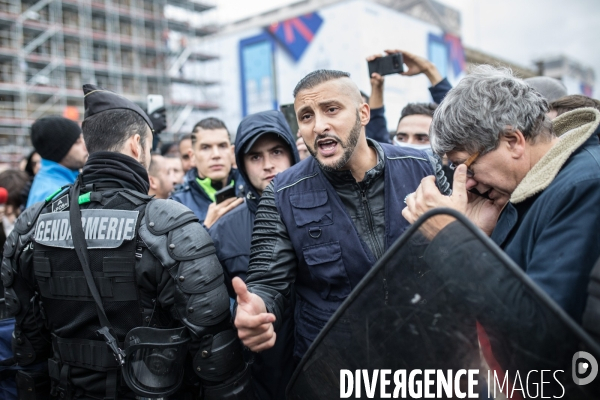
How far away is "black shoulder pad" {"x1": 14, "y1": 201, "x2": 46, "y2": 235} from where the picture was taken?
6.55 feet

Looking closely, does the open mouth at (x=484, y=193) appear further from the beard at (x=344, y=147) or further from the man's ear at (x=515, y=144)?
the beard at (x=344, y=147)

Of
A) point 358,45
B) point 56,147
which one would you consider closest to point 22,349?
point 56,147

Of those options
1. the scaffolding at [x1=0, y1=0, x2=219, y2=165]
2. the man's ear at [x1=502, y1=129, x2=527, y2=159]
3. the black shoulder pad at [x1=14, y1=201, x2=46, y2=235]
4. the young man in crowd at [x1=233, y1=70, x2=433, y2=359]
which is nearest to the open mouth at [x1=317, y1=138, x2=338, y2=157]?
the young man in crowd at [x1=233, y1=70, x2=433, y2=359]

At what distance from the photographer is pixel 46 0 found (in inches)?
1208

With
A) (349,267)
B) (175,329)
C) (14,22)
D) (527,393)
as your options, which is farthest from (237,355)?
(14,22)

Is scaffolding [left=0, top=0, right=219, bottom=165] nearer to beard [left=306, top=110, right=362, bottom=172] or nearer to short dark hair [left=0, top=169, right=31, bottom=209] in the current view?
short dark hair [left=0, top=169, right=31, bottom=209]

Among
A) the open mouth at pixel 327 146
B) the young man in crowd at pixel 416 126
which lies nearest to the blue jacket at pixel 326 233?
the open mouth at pixel 327 146

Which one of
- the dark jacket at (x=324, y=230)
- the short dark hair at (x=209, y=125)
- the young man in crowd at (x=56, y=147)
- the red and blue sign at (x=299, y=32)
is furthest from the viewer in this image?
the red and blue sign at (x=299, y=32)

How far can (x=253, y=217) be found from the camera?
8.63 ft

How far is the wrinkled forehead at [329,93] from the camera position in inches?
81.0

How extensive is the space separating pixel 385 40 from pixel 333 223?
2606 centimetres

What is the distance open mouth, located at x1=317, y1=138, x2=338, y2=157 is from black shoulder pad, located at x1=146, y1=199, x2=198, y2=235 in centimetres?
63

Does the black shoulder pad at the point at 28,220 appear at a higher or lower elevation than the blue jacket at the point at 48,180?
lower

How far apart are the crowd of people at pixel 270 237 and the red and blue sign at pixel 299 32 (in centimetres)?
2543
